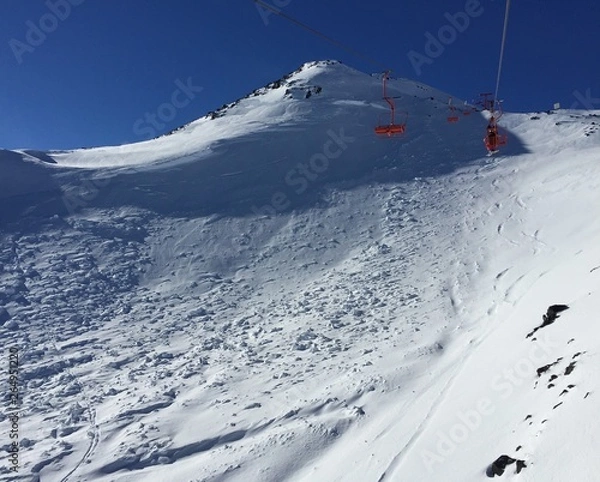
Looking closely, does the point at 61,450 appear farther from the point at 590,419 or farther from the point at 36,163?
the point at 36,163

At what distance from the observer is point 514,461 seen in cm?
725

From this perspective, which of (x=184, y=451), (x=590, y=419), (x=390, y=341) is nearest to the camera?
(x=590, y=419)

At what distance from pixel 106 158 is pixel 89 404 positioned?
77.4 feet

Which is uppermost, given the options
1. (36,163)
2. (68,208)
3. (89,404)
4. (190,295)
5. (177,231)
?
(36,163)

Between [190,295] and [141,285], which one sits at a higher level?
[141,285]

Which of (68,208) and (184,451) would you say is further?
(68,208)

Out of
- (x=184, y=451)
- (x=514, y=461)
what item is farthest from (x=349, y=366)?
(x=514, y=461)

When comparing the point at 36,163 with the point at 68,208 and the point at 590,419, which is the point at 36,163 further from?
the point at 590,419

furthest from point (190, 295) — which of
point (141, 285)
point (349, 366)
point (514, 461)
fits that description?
point (514, 461)

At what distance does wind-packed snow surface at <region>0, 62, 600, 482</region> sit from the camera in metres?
9.89

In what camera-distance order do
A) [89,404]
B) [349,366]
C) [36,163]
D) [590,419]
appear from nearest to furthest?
[590,419], [89,404], [349,366], [36,163]

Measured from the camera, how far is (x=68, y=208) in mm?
24078

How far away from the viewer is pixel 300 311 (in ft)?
57.1

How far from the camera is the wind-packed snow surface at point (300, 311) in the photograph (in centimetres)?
989
